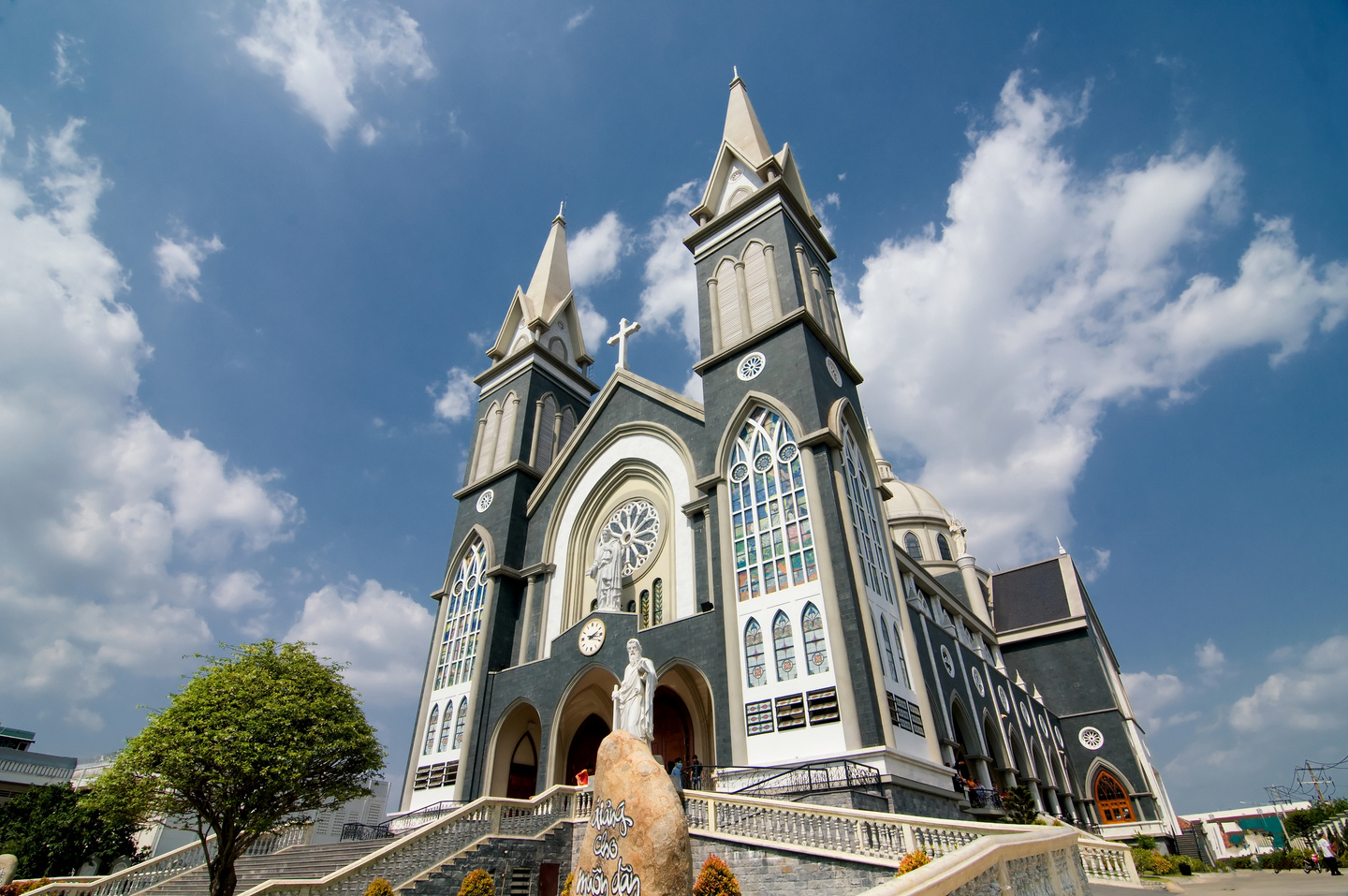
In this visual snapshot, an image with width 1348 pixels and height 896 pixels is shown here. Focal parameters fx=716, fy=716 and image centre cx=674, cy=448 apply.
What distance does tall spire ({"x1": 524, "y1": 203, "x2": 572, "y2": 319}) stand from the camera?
113ft

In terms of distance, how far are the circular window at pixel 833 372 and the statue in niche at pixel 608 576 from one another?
28.2 feet

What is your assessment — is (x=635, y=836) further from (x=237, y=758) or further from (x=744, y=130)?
(x=744, y=130)

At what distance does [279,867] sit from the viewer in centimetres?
1772

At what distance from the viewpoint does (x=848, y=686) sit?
16.4 meters

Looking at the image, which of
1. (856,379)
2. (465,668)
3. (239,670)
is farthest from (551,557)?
(856,379)

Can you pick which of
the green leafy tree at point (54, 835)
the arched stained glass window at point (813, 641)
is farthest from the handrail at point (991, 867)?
the green leafy tree at point (54, 835)

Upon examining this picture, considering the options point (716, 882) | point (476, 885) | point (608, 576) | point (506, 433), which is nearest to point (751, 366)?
point (608, 576)

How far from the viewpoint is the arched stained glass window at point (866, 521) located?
19.3m

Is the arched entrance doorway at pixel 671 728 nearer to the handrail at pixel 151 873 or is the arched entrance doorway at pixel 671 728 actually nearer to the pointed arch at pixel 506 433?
the handrail at pixel 151 873

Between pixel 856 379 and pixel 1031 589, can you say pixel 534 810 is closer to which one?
pixel 856 379

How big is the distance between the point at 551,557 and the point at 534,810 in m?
11.6

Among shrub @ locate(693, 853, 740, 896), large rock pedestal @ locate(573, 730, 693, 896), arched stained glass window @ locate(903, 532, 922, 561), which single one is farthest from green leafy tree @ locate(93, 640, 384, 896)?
arched stained glass window @ locate(903, 532, 922, 561)

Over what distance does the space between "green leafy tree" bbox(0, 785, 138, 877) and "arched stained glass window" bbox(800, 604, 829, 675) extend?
74.0ft

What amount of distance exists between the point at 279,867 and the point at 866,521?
17.7 m
